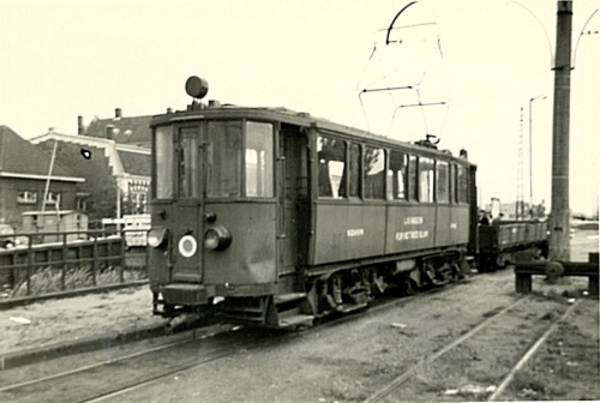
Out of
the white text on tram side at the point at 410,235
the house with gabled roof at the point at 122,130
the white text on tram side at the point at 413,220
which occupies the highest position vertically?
the house with gabled roof at the point at 122,130

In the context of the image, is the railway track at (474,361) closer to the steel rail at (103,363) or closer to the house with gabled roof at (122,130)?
the steel rail at (103,363)

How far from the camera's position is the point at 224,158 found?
8.44m

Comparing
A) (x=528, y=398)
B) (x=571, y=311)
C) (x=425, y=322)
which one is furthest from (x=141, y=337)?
(x=571, y=311)

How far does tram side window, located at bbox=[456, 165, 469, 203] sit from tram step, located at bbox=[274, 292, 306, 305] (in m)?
7.60

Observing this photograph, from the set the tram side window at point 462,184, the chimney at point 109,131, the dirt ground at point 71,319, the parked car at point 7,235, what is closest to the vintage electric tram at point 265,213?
the dirt ground at point 71,319

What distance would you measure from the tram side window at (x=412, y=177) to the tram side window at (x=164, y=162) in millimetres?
5504

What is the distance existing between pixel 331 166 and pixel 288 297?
2.07 m

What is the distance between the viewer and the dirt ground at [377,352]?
21.5ft

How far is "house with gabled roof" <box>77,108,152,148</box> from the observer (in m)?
Result: 11.4

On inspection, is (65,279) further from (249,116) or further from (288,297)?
(249,116)

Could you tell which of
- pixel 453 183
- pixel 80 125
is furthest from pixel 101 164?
pixel 453 183

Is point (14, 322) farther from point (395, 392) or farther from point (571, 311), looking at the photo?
point (571, 311)

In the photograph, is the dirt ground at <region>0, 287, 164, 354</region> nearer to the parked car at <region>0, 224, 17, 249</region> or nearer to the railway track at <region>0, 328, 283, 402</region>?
the railway track at <region>0, 328, 283, 402</region>

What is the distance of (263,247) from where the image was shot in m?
8.50
